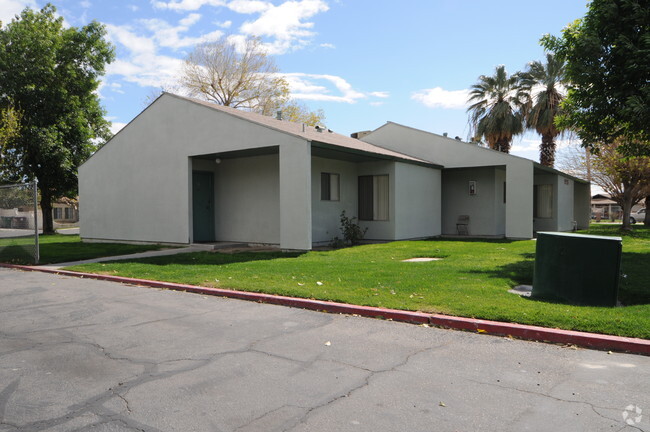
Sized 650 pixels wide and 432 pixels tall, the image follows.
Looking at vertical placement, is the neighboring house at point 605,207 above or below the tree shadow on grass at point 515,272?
above

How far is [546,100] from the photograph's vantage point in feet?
93.6

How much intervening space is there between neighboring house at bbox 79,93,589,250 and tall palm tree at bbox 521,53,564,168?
1009 centimetres

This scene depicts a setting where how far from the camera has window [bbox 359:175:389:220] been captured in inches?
699

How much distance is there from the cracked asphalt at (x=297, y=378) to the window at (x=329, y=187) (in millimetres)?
10288

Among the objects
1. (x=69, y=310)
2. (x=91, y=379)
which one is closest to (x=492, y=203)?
(x=69, y=310)

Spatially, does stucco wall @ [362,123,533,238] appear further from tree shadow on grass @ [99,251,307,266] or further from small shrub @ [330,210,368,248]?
tree shadow on grass @ [99,251,307,266]

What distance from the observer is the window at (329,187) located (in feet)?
55.2

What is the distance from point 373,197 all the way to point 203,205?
20.5 ft

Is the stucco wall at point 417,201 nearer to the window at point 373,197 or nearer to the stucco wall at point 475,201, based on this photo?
the window at point 373,197

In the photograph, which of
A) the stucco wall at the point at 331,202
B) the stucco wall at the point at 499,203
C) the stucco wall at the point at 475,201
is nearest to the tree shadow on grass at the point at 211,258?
the stucco wall at the point at 331,202

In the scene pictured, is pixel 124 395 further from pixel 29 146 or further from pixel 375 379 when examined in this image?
pixel 29 146

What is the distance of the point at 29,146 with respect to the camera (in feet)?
84.2

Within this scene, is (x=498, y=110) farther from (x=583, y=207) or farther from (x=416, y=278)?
(x=416, y=278)

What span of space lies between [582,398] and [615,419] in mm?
386
